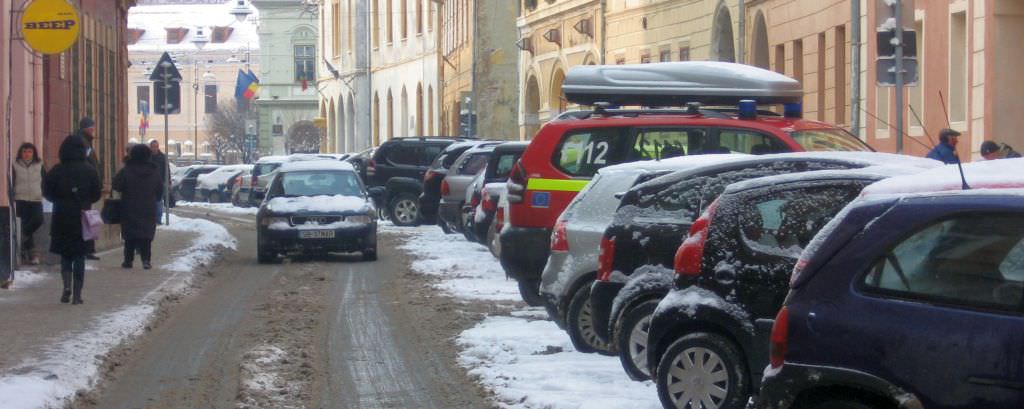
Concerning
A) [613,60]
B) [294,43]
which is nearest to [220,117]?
[294,43]

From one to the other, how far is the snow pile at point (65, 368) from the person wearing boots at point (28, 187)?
5.56 meters

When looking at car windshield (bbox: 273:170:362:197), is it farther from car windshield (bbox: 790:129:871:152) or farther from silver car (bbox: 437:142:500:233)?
car windshield (bbox: 790:129:871:152)

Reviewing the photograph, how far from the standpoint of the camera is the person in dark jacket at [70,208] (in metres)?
16.2

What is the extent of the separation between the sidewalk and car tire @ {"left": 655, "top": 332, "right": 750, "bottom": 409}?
3704 mm

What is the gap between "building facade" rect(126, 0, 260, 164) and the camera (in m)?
106

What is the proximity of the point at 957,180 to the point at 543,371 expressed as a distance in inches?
204

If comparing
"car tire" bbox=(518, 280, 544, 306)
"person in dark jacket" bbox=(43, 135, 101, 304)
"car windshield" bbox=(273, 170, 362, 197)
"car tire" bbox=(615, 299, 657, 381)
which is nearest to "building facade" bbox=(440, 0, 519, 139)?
"car windshield" bbox=(273, 170, 362, 197)

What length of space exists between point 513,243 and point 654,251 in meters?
3.69

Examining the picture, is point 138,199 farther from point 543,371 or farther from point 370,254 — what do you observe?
point 543,371

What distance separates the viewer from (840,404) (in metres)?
6.79

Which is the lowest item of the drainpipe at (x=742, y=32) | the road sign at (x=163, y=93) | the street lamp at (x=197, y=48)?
the road sign at (x=163, y=93)

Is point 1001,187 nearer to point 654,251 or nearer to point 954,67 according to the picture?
point 654,251

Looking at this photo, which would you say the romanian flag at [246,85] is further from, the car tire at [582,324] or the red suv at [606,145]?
the car tire at [582,324]

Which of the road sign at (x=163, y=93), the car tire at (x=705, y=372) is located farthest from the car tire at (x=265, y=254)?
the car tire at (x=705, y=372)
